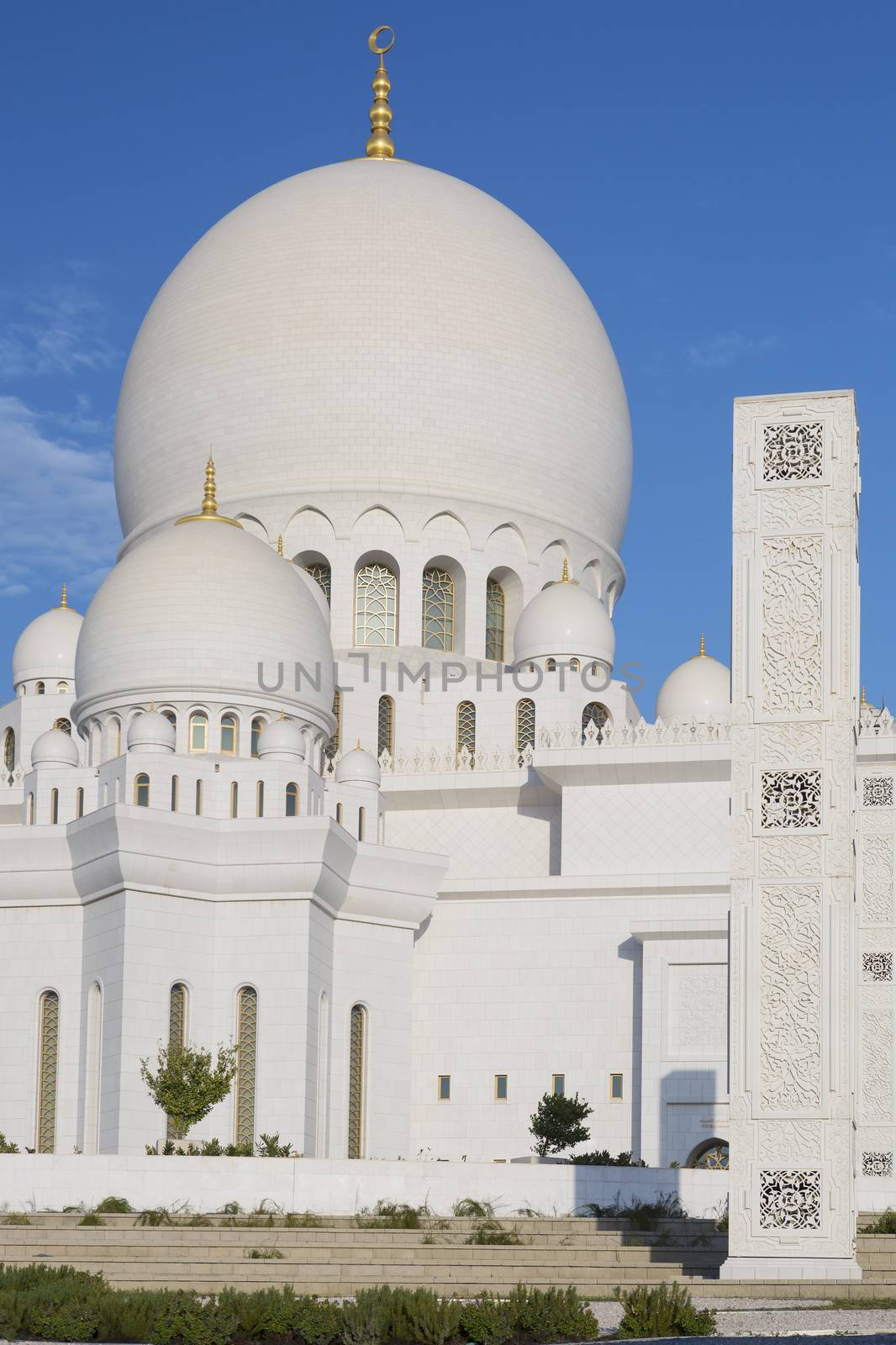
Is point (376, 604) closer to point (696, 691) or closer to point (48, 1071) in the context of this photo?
point (696, 691)

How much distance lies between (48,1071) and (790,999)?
13.8m

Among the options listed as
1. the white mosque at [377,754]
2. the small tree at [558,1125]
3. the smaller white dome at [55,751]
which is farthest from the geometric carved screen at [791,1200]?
the smaller white dome at [55,751]

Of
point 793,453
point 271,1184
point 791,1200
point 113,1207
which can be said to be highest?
point 793,453

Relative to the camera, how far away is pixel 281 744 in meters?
28.5

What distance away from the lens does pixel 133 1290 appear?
564 inches

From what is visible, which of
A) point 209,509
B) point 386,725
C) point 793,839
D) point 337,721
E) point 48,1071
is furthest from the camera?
point 386,725

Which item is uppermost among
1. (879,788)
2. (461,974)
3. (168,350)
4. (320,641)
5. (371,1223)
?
(168,350)

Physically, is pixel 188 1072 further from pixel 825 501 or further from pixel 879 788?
pixel 825 501

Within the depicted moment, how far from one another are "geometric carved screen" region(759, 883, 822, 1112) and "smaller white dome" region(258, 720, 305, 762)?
13.4 metres

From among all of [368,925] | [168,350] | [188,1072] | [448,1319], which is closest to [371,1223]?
[188,1072]

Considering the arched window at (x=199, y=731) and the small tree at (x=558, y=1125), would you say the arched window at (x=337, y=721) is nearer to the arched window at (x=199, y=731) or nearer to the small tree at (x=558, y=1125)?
the arched window at (x=199, y=731)

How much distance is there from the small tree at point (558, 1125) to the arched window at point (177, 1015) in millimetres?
4402

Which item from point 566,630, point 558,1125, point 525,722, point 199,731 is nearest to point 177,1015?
point 199,731

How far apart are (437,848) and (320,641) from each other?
3482 millimetres
